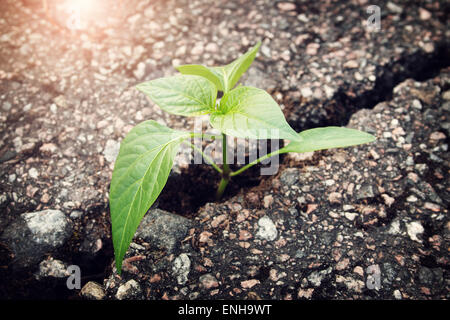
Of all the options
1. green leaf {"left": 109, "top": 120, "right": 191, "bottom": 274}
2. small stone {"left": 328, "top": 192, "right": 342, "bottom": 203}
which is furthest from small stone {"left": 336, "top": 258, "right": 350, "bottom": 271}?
green leaf {"left": 109, "top": 120, "right": 191, "bottom": 274}

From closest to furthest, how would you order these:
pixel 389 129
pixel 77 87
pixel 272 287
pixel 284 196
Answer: pixel 272 287 → pixel 284 196 → pixel 389 129 → pixel 77 87

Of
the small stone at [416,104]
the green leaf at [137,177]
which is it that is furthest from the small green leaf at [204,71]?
the small stone at [416,104]

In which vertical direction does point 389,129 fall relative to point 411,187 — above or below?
above

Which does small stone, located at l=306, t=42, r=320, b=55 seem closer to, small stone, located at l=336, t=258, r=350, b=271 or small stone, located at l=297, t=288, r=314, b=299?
small stone, located at l=336, t=258, r=350, b=271

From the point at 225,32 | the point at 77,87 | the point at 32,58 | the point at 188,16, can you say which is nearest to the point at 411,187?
the point at 225,32

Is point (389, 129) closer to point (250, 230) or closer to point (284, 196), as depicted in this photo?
point (284, 196)

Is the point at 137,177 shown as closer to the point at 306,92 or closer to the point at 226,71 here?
the point at 226,71
